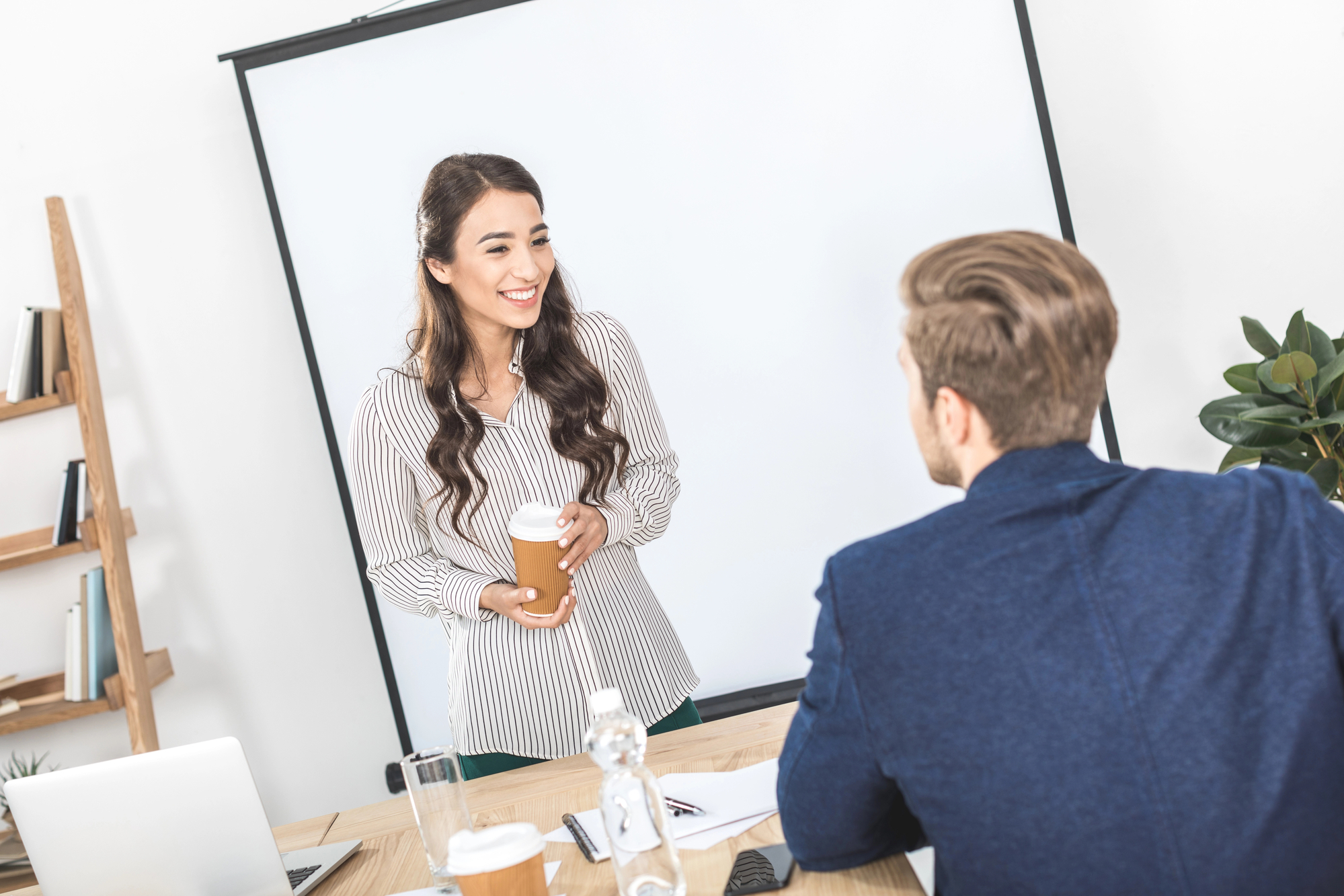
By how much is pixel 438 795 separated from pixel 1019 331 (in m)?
0.84

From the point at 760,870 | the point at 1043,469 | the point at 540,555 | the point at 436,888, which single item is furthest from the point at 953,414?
the point at 436,888

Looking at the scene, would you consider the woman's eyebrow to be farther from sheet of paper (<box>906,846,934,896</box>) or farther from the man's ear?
→ sheet of paper (<box>906,846,934,896</box>)

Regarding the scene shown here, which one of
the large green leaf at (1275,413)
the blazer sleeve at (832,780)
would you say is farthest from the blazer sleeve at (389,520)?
the large green leaf at (1275,413)

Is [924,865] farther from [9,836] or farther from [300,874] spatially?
[9,836]

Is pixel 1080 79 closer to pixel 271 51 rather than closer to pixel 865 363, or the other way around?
pixel 865 363

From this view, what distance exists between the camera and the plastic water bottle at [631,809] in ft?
3.43

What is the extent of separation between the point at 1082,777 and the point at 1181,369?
2.26 metres

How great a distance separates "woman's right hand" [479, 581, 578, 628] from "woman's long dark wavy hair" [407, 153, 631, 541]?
0.18 metres

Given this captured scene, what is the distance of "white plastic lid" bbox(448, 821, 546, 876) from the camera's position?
1069 mm

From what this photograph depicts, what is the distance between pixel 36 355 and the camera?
8.71 ft

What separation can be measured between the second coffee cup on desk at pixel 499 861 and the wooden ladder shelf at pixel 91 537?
1.87 metres

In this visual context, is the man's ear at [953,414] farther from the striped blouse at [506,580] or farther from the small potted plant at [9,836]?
the small potted plant at [9,836]

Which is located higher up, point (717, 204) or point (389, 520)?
point (717, 204)

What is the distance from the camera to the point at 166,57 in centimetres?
275
